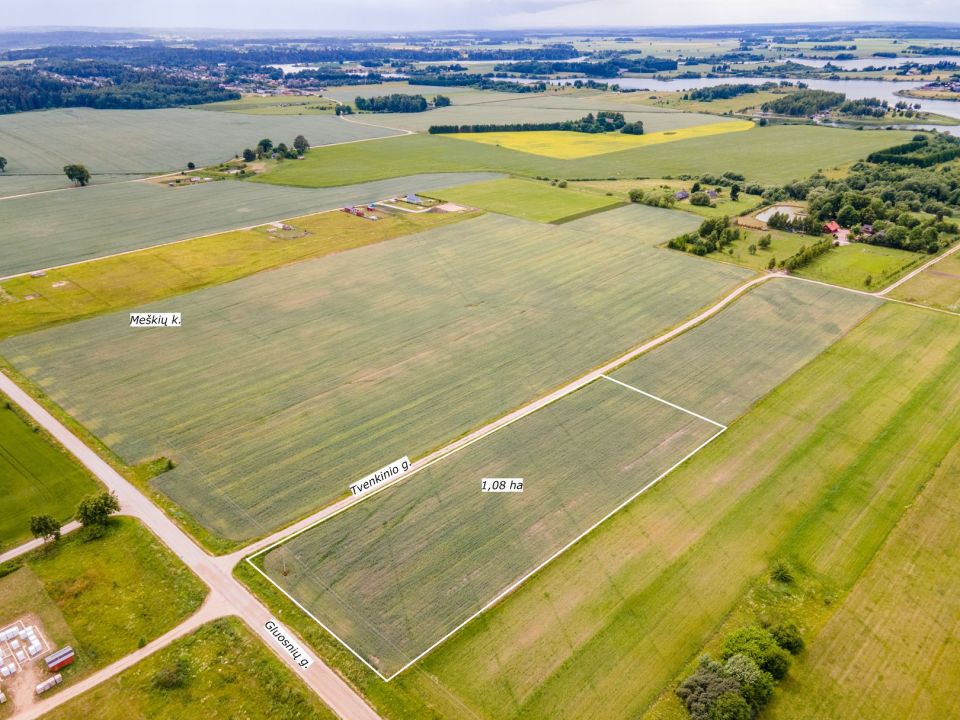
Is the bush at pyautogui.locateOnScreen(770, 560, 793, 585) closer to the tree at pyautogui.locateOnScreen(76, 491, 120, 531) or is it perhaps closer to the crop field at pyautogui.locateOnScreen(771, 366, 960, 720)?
the crop field at pyautogui.locateOnScreen(771, 366, 960, 720)

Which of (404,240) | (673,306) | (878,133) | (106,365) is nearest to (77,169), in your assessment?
A: (404,240)

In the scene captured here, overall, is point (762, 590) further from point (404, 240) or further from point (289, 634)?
point (404, 240)

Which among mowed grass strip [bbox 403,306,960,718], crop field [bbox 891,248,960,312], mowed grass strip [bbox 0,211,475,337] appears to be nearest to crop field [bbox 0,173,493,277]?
mowed grass strip [bbox 0,211,475,337]

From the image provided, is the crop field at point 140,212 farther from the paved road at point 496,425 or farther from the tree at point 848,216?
the tree at point 848,216

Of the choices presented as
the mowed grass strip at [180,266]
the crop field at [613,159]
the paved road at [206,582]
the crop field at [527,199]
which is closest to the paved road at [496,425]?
the paved road at [206,582]

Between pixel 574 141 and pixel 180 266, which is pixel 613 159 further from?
pixel 180 266
